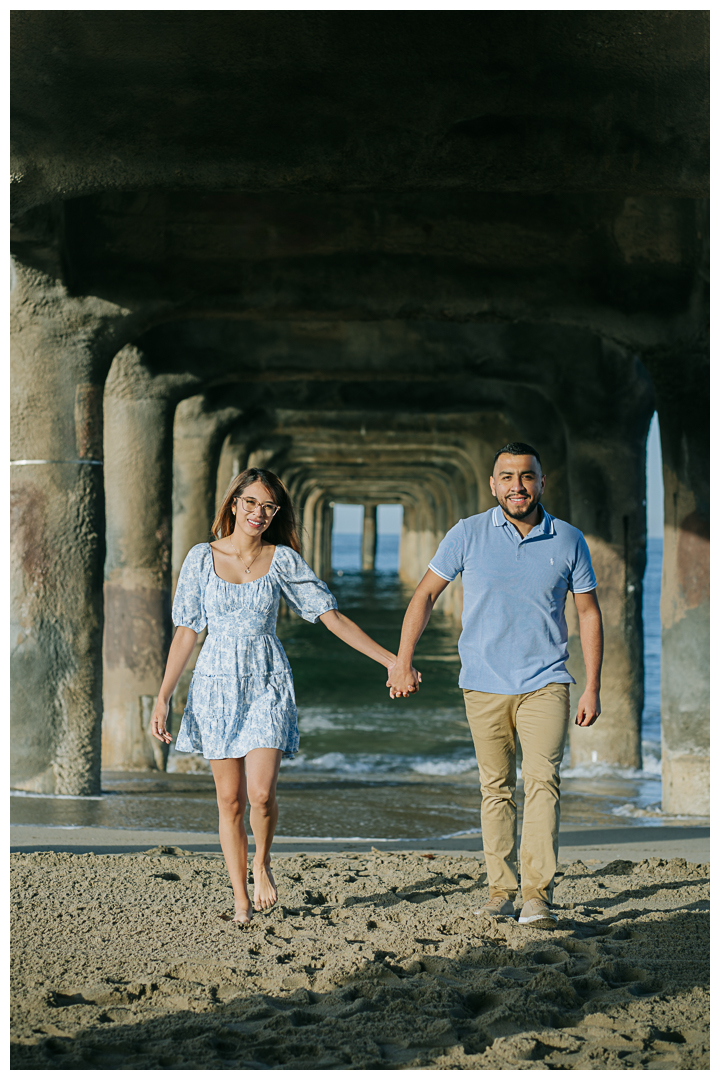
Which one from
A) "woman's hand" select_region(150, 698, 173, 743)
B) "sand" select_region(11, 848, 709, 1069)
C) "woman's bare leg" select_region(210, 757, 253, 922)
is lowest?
"sand" select_region(11, 848, 709, 1069)

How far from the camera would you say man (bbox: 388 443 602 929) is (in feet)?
15.2

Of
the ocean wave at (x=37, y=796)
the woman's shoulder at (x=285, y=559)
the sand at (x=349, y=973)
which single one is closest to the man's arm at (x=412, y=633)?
the woman's shoulder at (x=285, y=559)

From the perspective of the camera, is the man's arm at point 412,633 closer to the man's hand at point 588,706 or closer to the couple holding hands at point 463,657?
the couple holding hands at point 463,657

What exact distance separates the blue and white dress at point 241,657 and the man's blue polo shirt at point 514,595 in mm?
613

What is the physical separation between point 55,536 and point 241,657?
4.32 metres

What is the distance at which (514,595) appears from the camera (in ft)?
15.4

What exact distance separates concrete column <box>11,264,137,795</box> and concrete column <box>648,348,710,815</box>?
457 cm

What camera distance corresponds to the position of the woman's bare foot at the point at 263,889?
4691 mm

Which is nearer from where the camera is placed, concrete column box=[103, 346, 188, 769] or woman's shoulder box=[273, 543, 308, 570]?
woman's shoulder box=[273, 543, 308, 570]

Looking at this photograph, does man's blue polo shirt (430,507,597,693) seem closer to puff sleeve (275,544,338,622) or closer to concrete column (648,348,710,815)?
puff sleeve (275,544,338,622)

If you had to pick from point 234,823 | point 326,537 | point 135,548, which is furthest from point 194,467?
point 326,537

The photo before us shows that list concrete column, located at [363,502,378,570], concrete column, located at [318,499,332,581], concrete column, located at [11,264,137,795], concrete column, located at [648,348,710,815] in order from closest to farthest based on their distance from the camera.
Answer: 1. concrete column, located at [11,264,137,795]
2. concrete column, located at [648,348,710,815]
3. concrete column, located at [318,499,332,581]
4. concrete column, located at [363,502,378,570]

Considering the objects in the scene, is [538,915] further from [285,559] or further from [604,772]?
[604,772]

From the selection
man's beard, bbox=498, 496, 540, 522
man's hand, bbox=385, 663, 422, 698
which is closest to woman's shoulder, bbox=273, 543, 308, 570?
man's hand, bbox=385, 663, 422, 698
